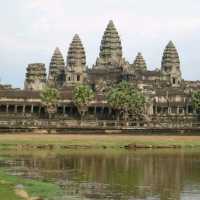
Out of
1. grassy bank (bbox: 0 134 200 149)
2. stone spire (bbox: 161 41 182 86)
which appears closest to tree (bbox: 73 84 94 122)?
grassy bank (bbox: 0 134 200 149)

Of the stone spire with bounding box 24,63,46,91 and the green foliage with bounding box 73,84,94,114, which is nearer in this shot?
the green foliage with bounding box 73,84,94,114

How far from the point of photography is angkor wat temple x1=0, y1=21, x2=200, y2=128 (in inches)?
5443

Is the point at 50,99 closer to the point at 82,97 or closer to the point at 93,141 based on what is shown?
the point at 82,97

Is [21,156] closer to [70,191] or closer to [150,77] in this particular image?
[70,191]

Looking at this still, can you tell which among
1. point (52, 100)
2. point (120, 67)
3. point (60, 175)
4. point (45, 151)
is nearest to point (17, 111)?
point (52, 100)

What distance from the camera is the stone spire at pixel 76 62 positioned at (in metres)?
182

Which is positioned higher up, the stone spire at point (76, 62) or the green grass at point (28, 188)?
the stone spire at point (76, 62)

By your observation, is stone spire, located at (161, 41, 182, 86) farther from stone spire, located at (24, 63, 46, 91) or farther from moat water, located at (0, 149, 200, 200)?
moat water, located at (0, 149, 200, 200)

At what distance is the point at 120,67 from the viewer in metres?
176

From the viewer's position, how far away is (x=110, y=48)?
18562cm

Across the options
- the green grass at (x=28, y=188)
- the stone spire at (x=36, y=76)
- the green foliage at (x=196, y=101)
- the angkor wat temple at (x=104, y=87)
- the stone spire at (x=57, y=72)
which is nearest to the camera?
the green grass at (x=28, y=188)

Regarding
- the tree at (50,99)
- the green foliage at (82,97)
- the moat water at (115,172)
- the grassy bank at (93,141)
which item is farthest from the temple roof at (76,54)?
the moat water at (115,172)

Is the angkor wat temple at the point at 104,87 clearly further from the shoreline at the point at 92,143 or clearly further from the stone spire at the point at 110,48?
the shoreline at the point at 92,143

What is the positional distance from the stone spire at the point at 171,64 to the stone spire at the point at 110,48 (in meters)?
13.6
